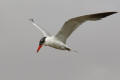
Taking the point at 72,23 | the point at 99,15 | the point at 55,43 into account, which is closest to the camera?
the point at 99,15

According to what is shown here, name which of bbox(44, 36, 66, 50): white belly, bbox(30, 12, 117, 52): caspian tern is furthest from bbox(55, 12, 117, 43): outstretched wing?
bbox(44, 36, 66, 50): white belly

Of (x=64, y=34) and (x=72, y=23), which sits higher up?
(x=72, y=23)

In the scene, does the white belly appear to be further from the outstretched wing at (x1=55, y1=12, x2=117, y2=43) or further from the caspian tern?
the outstretched wing at (x1=55, y1=12, x2=117, y2=43)

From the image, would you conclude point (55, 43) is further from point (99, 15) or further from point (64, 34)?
point (99, 15)

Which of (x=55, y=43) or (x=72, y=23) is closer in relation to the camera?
(x=72, y=23)

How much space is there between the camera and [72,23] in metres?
21.5

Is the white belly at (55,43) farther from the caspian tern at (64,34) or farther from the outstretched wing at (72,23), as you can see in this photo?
the outstretched wing at (72,23)

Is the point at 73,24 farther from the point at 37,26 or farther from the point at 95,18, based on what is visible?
the point at 37,26

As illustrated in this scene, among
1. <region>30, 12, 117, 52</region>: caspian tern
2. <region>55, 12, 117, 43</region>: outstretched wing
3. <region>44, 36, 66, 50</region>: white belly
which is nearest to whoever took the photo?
<region>55, 12, 117, 43</region>: outstretched wing

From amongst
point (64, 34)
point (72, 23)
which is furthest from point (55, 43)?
point (72, 23)

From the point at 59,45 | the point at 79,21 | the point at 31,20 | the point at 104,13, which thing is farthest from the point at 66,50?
the point at 31,20

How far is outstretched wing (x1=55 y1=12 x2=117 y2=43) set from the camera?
2008 cm

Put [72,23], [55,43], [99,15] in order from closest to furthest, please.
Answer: [99,15]
[72,23]
[55,43]

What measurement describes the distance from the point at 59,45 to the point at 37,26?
17.0ft
